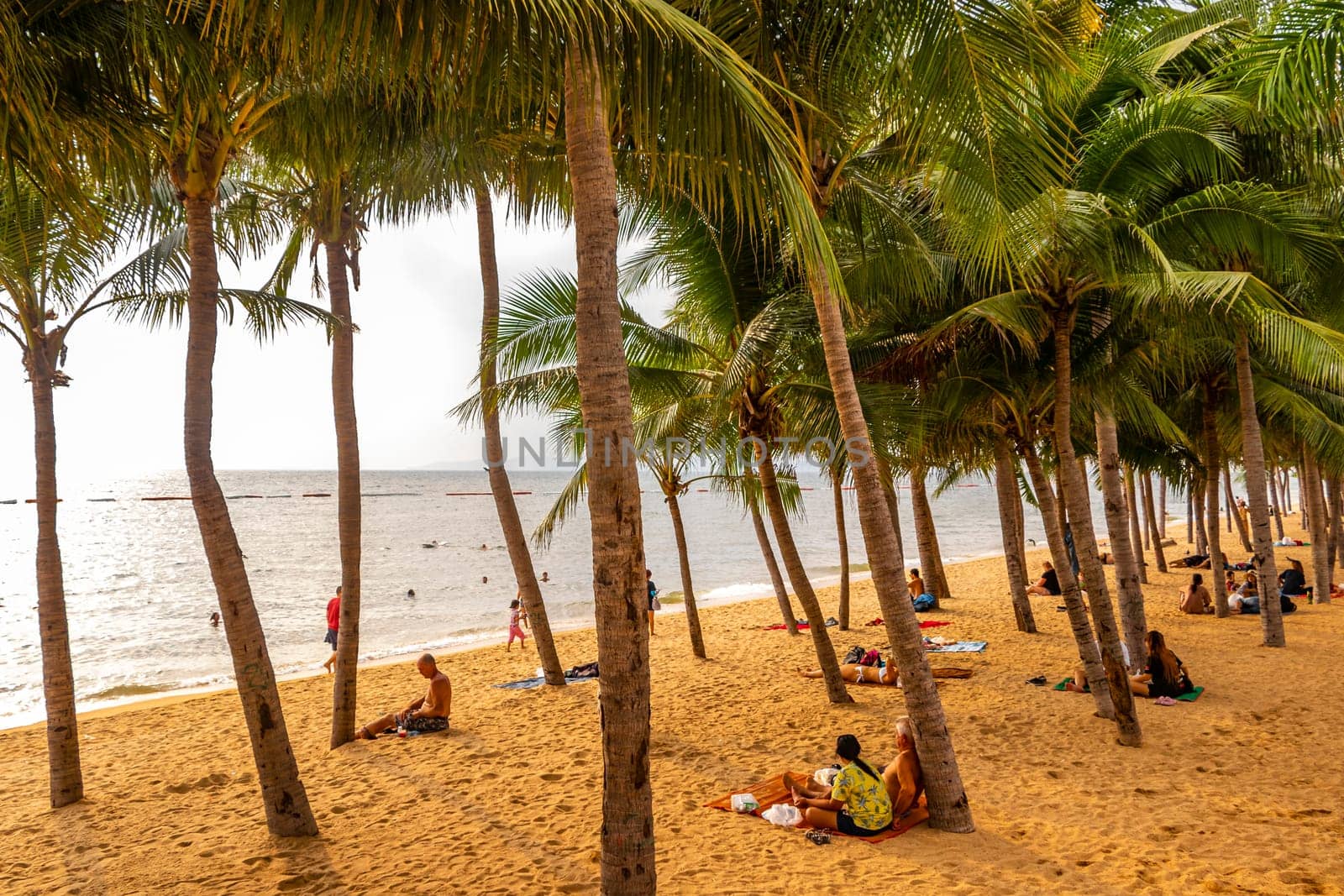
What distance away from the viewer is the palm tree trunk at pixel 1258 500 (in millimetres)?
10328

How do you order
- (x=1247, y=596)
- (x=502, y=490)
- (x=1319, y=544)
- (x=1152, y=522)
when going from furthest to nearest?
(x=1152, y=522) → (x=1247, y=596) → (x=1319, y=544) → (x=502, y=490)

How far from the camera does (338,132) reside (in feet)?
20.5

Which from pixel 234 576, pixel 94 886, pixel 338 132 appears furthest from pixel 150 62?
pixel 94 886

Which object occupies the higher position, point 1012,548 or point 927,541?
point 1012,548

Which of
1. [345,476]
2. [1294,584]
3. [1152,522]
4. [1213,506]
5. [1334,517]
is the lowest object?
[1294,584]

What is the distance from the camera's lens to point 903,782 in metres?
5.55

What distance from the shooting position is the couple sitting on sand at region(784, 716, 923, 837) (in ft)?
17.6

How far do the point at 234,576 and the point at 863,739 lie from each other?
5.43m

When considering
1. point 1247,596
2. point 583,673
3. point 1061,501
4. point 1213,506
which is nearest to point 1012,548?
point 1061,501

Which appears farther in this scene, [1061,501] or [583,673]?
[1061,501]

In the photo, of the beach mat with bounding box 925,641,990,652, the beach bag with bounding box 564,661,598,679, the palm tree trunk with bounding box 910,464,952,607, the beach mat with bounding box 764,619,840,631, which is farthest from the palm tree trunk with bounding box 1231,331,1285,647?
the beach bag with bounding box 564,661,598,679

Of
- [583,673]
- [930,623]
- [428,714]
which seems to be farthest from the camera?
[930,623]

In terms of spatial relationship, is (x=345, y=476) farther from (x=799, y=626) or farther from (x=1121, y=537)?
(x=799, y=626)

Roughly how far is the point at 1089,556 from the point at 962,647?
476 centimetres
